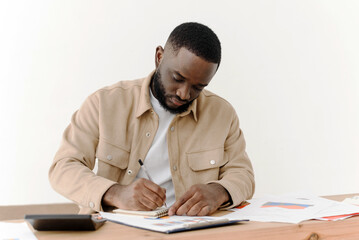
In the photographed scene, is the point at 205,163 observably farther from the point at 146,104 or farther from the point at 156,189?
the point at 156,189

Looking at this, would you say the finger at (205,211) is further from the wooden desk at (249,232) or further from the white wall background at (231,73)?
the white wall background at (231,73)

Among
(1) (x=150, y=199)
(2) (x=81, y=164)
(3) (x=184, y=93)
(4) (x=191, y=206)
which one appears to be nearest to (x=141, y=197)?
(1) (x=150, y=199)

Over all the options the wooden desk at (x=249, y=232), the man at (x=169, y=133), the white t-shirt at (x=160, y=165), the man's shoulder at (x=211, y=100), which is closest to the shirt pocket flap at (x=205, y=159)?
the man at (x=169, y=133)

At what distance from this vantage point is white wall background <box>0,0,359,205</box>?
252cm

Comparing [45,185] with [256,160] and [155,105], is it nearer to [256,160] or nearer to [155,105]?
[155,105]

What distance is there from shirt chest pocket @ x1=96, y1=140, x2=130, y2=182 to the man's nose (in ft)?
1.06

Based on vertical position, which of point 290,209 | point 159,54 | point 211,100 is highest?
point 159,54

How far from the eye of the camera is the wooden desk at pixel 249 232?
1.02m

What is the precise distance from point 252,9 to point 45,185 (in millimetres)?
1760

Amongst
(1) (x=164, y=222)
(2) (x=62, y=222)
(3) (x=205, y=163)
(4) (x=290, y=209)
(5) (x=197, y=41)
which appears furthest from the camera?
(3) (x=205, y=163)

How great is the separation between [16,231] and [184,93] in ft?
2.83

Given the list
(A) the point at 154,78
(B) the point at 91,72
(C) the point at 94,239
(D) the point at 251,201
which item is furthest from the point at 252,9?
(C) the point at 94,239

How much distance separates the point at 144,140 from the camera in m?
1.88

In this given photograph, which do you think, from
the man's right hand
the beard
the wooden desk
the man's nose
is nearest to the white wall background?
the beard
